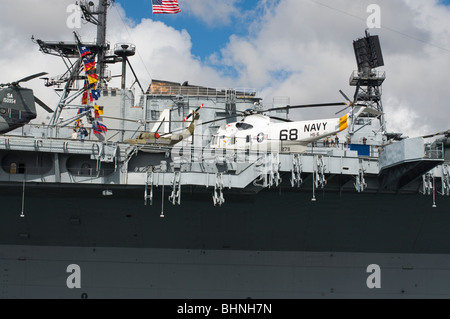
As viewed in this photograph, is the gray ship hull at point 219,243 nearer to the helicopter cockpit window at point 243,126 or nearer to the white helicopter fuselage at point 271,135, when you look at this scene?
the white helicopter fuselage at point 271,135

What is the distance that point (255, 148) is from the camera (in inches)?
516

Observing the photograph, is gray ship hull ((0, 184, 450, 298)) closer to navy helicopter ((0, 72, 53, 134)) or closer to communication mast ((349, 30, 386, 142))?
navy helicopter ((0, 72, 53, 134))

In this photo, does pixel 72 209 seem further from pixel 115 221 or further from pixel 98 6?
pixel 98 6

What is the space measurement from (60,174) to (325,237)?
7681 millimetres

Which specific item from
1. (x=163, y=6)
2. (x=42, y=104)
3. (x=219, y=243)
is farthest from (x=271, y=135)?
(x=42, y=104)

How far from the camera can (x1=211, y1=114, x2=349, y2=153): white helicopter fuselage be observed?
12.9 metres

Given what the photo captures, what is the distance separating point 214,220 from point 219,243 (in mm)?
794

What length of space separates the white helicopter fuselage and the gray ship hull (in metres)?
1.46

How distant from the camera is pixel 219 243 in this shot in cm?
1302

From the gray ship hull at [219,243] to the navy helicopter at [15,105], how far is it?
2.10m

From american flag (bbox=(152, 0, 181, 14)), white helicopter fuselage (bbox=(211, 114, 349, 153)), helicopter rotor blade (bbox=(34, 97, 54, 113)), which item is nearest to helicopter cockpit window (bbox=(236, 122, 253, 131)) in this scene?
white helicopter fuselage (bbox=(211, 114, 349, 153))

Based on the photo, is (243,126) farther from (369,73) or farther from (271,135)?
(369,73)

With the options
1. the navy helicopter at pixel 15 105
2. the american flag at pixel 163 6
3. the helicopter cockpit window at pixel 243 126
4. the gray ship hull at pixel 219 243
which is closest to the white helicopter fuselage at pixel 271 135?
the helicopter cockpit window at pixel 243 126
